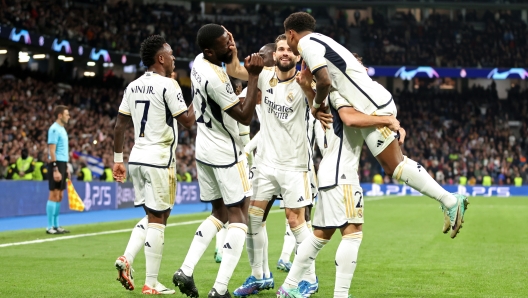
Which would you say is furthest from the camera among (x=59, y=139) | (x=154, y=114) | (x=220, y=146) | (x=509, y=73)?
(x=509, y=73)

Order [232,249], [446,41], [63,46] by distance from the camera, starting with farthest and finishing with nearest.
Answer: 1. [446,41]
2. [63,46]
3. [232,249]

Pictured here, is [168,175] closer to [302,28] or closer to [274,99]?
[274,99]

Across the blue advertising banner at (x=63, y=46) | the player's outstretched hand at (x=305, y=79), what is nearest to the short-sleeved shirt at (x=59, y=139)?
the player's outstretched hand at (x=305, y=79)

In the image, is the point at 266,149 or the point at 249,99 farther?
the point at 266,149

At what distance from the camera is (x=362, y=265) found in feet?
30.6

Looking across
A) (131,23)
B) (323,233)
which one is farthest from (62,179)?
(131,23)

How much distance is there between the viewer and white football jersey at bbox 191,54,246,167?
638 cm

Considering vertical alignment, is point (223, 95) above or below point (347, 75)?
below

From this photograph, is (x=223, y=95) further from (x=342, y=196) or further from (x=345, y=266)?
(x=345, y=266)

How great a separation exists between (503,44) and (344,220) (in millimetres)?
45532

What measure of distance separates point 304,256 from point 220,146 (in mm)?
1193

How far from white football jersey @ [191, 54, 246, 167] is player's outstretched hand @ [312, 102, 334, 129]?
75 centimetres

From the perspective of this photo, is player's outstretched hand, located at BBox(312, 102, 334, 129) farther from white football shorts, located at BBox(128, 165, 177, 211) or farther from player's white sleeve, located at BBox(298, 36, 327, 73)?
white football shorts, located at BBox(128, 165, 177, 211)

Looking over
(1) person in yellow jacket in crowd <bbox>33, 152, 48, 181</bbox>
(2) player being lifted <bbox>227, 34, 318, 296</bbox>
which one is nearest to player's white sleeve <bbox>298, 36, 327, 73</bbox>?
(2) player being lifted <bbox>227, 34, 318, 296</bbox>
